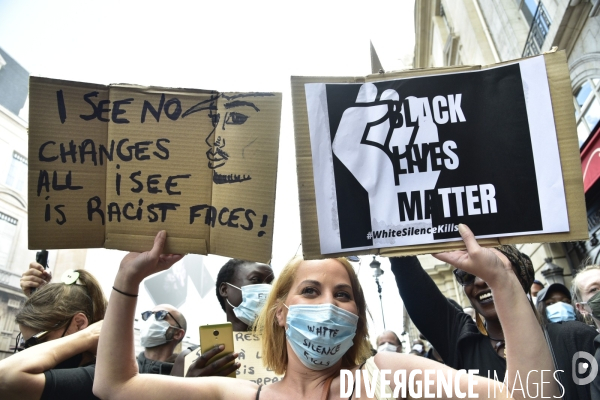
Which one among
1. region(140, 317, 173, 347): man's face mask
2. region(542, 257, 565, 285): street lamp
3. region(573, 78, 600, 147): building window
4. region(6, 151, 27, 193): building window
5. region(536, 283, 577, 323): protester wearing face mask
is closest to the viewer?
region(140, 317, 173, 347): man's face mask

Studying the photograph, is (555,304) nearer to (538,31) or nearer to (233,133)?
(233,133)

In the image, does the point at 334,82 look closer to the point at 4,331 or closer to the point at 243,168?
the point at 243,168

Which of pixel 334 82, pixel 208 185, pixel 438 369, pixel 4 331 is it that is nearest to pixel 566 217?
pixel 438 369

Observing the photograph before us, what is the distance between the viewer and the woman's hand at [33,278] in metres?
2.98

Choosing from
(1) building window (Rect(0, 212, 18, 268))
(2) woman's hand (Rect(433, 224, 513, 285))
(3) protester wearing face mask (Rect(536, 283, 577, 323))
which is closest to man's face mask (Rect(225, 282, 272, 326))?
(2) woman's hand (Rect(433, 224, 513, 285))

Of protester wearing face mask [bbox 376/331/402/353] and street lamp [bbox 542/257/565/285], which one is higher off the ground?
street lamp [bbox 542/257/565/285]

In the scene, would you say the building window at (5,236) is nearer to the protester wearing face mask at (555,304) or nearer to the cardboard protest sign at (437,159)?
the cardboard protest sign at (437,159)

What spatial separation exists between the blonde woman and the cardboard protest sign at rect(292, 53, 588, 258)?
0.20 meters

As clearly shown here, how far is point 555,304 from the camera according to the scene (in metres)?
4.27

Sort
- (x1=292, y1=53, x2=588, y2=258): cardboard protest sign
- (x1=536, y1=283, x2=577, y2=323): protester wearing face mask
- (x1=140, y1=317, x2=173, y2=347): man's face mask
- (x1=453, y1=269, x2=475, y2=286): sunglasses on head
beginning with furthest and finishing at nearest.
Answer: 1. (x1=536, y1=283, x2=577, y2=323): protester wearing face mask
2. (x1=140, y1=317, x2=173, y2=347): man's face mask
3. (x1=453, y1=269, x2=475, y2=286): sunglasses on head
4. (x1=292, y1=53, x2=588, y2=258): cardboard protest sign

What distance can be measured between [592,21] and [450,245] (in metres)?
8.05

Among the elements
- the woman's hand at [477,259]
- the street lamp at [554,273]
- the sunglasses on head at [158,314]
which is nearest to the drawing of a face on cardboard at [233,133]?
the woman's hand at [477,259]

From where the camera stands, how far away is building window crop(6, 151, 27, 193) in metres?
9.91

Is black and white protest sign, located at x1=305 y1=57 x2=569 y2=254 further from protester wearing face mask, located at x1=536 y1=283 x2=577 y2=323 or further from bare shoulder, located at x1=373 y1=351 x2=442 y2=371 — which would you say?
protester wearing face mask, located at x1=536 y1=283 x2=577 y2=323
